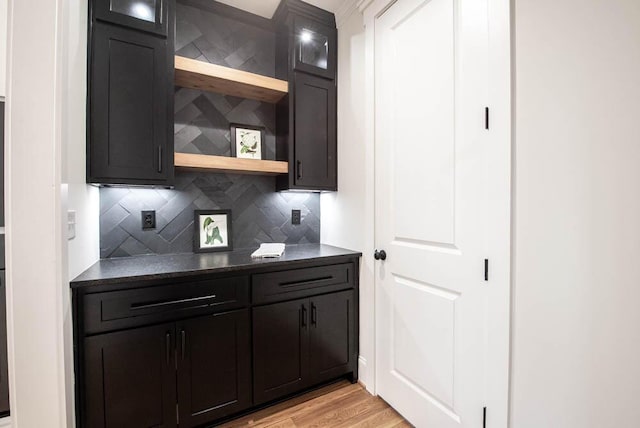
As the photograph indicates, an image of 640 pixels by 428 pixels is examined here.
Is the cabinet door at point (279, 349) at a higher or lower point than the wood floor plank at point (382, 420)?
higher

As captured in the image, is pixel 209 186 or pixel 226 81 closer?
pixel 226 81

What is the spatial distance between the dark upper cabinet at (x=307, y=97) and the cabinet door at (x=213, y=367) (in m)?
1.07

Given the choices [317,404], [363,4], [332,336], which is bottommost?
[317,404]

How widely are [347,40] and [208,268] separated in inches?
77.1

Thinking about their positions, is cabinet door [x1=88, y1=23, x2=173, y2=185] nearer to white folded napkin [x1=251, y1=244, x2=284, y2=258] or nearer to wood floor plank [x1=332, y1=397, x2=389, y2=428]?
white folded napkin [x1=251, y1=244, x2=284, y2=258]

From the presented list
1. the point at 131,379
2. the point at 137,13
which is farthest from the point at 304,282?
the point at 137,13

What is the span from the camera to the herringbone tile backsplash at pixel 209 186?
1.82 meters

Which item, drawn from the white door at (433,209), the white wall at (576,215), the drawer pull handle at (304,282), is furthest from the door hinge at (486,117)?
the drawer pull handle at (304,282)

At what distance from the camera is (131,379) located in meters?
1.35

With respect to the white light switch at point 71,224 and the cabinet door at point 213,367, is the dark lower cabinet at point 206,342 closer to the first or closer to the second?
the cabinet door at point 213,367

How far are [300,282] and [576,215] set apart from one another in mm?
1418

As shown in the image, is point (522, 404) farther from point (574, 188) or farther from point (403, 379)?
point (574, 188)

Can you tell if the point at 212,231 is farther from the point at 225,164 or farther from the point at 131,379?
the point at 131,379

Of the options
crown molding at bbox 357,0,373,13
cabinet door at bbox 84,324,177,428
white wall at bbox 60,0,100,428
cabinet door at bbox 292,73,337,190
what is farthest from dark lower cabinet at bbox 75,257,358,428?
crown molding at bbox 357,0,373,13
